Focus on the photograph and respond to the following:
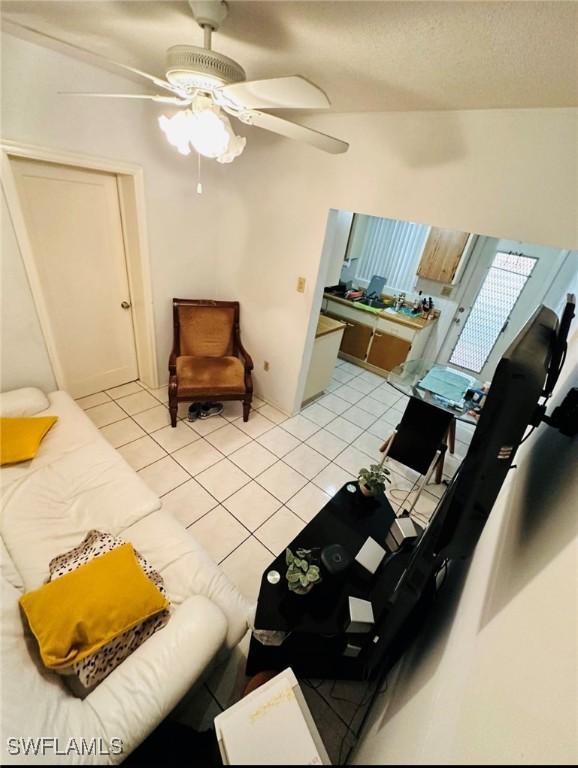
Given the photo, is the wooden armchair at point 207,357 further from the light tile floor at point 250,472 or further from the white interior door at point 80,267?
the white interior door at point 80,267

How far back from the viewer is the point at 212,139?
1.21 m

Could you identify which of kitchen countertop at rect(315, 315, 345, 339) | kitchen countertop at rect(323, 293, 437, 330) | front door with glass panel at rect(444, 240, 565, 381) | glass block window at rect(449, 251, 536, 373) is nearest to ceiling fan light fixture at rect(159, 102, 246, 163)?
kitchen countertop at rect(315, 315, 345, 339)

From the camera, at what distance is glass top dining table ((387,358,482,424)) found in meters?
2.38

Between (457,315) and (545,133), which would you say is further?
(457,315)

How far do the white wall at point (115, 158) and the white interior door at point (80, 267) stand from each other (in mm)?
264

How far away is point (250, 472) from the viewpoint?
264 cm

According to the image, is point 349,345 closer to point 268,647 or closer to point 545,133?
point 545,133

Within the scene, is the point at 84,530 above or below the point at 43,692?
below

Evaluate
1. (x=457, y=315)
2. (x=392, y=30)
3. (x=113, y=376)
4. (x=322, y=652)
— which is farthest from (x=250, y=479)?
(x=457, y=315)

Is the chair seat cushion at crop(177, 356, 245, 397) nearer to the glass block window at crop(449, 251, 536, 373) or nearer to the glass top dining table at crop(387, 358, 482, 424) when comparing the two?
the glass top dining table at crop(387, 358, 482, 424)

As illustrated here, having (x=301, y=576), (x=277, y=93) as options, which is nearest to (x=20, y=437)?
(x=301, y=576)

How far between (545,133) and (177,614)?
9.00 ft

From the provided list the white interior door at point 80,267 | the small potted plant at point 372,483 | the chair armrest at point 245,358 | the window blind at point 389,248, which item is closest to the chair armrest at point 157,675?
the small potted plant at point 372,483

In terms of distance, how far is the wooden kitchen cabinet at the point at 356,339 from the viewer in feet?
14.7
